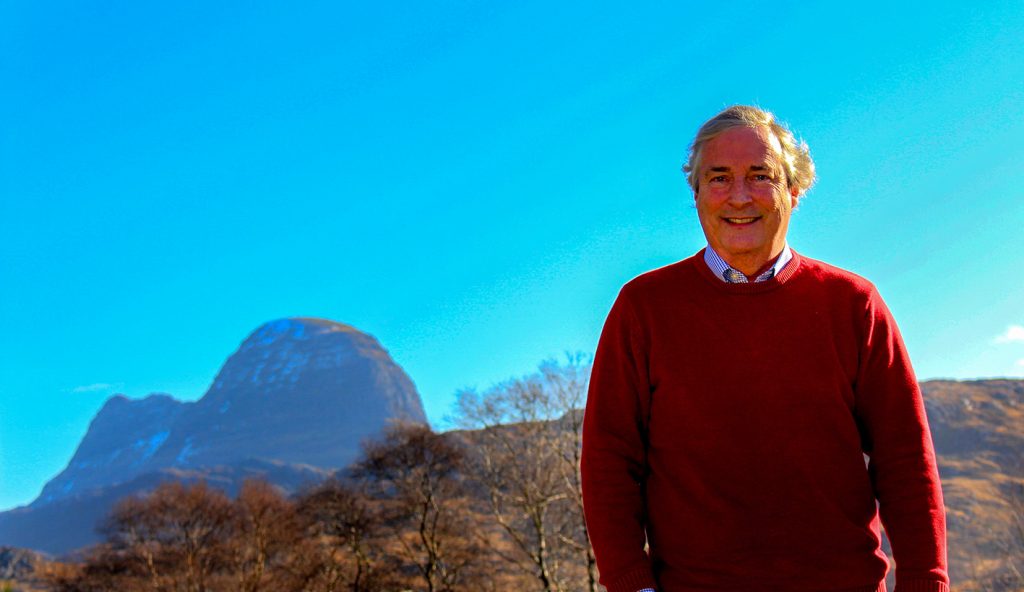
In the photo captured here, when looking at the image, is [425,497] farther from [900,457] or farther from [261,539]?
[900,457]

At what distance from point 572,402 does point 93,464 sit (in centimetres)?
19647

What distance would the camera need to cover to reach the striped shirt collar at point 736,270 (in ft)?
6.61

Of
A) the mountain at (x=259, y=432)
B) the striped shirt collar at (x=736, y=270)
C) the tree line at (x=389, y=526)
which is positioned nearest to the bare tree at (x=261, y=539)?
the tree line at (x=389, y=526)

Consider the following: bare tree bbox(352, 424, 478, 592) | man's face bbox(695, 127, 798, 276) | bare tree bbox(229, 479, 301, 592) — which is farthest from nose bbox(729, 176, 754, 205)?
bare tree bbox(229, 479, 301, 592)

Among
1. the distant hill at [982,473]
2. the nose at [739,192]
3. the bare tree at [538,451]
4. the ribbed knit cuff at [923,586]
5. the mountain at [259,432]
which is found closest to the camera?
the ribbed knit cuff at [923,586]

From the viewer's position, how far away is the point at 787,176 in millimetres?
2064

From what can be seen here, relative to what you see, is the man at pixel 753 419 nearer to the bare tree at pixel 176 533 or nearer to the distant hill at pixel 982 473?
the distant hill at pixel 982 473

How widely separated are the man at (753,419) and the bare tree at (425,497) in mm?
35602

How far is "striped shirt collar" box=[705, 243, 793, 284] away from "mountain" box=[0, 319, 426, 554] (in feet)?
446

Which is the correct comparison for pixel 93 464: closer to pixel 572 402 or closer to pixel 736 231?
pixel 572 402

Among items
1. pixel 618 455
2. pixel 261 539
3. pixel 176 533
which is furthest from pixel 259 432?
pixel 618 455

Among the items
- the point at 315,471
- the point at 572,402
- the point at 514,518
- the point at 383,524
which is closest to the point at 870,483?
the point at 572,402

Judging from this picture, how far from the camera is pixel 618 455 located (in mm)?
1930

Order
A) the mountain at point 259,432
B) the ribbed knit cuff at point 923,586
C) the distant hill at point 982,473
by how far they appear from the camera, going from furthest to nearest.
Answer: the mountain at point 259,432, the distant hill at point 982,473, the ribbed knit cuff at point 923,586
